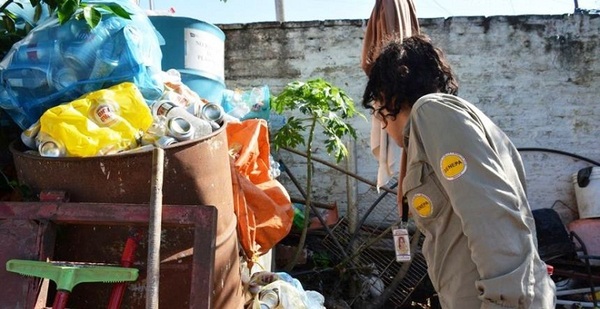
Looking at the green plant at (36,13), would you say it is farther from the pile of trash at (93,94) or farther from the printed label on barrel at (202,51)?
the printed label on barrel at (202,51)

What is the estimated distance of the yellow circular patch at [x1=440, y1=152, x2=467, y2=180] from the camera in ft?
4.81

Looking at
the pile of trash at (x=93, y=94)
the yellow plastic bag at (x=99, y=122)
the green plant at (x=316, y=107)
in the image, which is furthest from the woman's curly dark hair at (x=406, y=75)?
the green plant at (x=316, y=107)

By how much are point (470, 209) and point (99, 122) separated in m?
1.53

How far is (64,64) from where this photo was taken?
2.52 m

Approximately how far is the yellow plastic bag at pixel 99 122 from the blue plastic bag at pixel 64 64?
12 centimetres

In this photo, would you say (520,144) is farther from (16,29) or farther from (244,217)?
(16,29)

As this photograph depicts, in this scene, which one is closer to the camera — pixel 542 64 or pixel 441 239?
pixel 441 239

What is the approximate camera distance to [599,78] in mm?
5422

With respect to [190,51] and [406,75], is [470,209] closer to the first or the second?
[406,75]

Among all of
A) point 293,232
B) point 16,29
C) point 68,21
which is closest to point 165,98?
point 68,21

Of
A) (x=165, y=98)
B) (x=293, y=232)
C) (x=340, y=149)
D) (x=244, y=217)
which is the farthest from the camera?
(x=293, y=232)

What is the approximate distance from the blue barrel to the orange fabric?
0.41 metres

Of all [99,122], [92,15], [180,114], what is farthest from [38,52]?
[180,114]

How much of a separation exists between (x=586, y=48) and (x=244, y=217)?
4.03 meters
